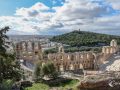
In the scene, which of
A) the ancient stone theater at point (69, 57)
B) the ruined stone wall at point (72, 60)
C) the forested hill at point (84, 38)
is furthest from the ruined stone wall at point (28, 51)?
the forested hill at point (84, 38)

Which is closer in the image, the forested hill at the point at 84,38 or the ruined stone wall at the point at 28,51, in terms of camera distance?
the ruined stone wall at the point at 28,51

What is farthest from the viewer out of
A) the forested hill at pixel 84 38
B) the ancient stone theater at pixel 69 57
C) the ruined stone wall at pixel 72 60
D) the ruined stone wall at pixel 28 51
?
the forested hill at pixel 84 38

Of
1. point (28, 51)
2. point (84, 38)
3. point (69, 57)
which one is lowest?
point (69, 57)

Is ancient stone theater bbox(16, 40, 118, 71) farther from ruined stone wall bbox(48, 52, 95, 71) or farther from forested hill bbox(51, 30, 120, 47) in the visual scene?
forested hill bbox(51, 30, 120, 47)

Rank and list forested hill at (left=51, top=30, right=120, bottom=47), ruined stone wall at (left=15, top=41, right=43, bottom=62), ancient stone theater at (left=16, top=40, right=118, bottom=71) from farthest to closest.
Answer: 1. forested hill at (left=51, top=30, right=120, bottom=47)
2. ancient stone theater at (left=16, top=40, right=118, bottom=71)
3. ruined stone wall at (left=15, top=41, right=43, bottom=62)

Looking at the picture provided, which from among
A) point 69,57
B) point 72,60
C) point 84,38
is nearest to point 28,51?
point 69,57

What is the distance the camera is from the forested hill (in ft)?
441

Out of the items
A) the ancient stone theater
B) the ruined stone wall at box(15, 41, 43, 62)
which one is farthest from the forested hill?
the ruined stone wall at box(15, 41, 43, 62)

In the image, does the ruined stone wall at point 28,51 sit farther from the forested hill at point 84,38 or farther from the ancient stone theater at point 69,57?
the forested hill at point 84,38

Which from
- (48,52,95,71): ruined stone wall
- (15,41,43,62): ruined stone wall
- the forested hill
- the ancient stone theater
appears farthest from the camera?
the forested hill

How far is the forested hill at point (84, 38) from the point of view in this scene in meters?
134

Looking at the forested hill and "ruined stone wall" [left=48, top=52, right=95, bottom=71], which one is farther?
the forested hill

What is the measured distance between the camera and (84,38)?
146 m

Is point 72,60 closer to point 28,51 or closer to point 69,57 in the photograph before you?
point 69,57
